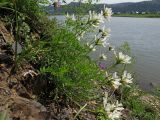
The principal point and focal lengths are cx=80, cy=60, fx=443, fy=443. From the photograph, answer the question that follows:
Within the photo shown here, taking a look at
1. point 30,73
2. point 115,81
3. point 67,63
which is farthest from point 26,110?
point 115,81

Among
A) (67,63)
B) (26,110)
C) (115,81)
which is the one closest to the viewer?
(26,110)

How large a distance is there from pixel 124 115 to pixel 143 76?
25.8 feet

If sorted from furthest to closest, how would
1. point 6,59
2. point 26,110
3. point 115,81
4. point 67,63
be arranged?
point 67,63 → point 6,59 → point 115,81 → point 26,110

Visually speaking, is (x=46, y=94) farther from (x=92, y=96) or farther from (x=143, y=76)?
(x=143, y=76)

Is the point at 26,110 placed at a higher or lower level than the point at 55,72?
lower

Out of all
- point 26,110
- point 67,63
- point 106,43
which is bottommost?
point 26,110

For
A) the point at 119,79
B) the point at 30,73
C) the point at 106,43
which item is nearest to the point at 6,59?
the point at 30,73

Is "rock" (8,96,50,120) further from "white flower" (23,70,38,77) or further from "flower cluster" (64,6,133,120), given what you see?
"flower cluster" (64,6,133,120)

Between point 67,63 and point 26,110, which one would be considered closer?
point 26,110

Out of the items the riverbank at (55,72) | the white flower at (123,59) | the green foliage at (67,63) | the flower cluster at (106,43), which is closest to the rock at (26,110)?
the riverbank at (55,72)

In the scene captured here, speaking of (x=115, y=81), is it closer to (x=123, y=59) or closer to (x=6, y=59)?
(x=123, y=59)

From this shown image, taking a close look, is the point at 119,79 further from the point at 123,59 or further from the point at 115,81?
the point at 123,59

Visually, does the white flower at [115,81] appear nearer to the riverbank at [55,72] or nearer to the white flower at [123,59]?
the riverbank at [55,72]

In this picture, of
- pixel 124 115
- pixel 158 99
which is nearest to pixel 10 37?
pixel 124 115
